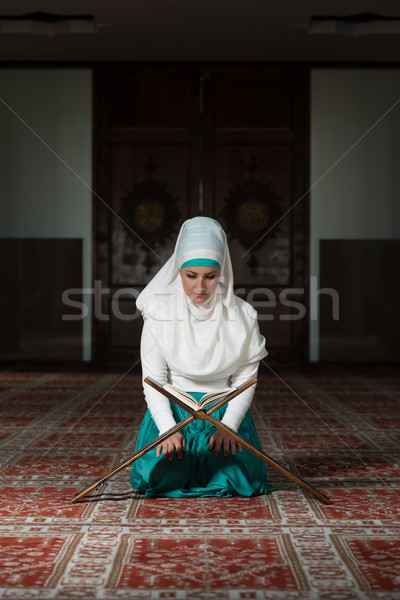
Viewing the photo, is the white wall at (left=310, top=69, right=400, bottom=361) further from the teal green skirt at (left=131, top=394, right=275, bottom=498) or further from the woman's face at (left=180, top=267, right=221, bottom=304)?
the woman's face at (left=180, top=267, right=221, bottom=304)

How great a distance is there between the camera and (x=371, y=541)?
248cm

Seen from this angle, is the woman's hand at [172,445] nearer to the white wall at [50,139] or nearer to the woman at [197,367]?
the woman at [197,367]

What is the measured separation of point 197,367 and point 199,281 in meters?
0.36

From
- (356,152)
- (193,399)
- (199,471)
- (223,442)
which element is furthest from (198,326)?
(356,152)

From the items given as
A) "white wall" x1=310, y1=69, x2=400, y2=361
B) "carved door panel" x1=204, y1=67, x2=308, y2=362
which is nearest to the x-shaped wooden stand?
"carved door panel" x1=204, y1=67, x2=308, y2=362

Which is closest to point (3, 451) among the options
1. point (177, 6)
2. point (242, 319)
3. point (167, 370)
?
point (167, 370)

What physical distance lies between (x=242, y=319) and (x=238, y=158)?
5823mm

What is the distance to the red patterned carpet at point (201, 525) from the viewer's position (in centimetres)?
208

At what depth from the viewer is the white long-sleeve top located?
294 centimetres

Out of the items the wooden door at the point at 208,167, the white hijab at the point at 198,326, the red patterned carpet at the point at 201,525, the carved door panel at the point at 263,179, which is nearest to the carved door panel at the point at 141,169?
the wooden door at the point at 208,167

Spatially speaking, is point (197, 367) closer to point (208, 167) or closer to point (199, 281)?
point (199, 281)

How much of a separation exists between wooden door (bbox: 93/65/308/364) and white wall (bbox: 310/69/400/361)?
173mm

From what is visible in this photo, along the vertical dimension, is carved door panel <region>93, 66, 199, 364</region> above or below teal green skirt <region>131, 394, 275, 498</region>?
above

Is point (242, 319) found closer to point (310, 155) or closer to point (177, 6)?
point (177, 6)
